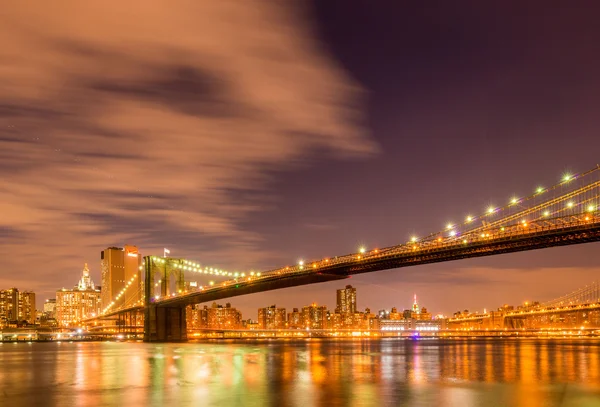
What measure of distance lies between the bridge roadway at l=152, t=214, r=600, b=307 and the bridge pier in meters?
1.33

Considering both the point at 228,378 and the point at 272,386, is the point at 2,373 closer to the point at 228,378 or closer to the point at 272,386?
the point at 228,378

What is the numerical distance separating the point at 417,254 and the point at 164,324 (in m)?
39.3

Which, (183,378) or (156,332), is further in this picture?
(156,332)

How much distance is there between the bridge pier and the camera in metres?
85.1

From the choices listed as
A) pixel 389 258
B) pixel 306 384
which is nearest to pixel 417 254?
pixel 389 258

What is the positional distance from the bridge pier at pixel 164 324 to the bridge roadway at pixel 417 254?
133cm

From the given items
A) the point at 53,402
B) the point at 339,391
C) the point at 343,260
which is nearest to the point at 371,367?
the point at 339,391

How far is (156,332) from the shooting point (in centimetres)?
8531

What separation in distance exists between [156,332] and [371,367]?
2126 inches

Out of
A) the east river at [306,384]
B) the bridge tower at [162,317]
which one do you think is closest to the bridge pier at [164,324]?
the bridge tower at [162,317]

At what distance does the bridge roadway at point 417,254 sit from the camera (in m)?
49.7

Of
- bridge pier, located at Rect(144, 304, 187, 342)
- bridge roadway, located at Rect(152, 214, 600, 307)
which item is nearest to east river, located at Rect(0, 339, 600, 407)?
bridge roadway, located at Rect(152, 214, 600, 307)

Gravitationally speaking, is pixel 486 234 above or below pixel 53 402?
above

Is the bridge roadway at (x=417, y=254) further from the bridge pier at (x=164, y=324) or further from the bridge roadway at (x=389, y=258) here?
the bridge pier at (x=164, y=324)
